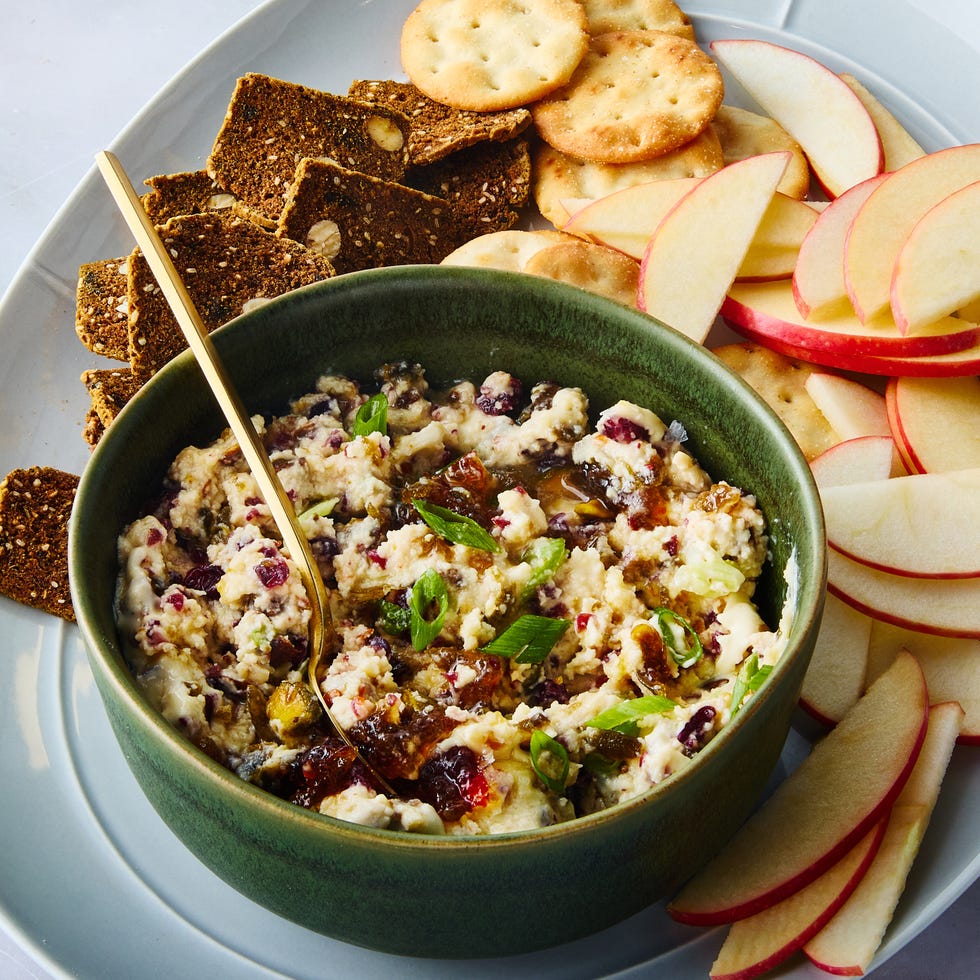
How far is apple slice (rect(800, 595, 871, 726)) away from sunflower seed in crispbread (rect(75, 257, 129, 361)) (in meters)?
1.79

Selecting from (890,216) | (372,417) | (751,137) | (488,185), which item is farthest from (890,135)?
(372,417)

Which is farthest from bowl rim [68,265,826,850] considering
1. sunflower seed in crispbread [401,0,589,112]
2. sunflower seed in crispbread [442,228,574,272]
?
sunflower seed in crispbread [401,0,589,112]

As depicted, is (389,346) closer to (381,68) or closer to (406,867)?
(406,867)

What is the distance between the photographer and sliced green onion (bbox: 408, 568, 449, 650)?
6.97 ft

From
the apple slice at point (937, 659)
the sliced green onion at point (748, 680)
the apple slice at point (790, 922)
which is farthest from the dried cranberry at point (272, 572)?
the apple slice at point (937, 659)

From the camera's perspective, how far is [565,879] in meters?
1.81

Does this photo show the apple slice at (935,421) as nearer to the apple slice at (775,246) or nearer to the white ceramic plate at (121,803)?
the apple slice at (775,246)

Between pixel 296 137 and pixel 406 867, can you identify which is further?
pixel 296 137

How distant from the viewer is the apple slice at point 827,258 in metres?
2.89

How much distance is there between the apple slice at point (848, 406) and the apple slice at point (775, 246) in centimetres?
30

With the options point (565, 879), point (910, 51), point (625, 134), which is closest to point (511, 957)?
point (565, 879)

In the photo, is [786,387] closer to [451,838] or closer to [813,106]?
[813,106]

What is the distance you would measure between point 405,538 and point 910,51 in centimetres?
238

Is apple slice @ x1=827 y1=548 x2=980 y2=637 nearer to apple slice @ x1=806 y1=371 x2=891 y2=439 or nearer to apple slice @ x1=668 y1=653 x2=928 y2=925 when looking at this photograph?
apple slice @ x1=668 y1=653 x2=928 y2=925
